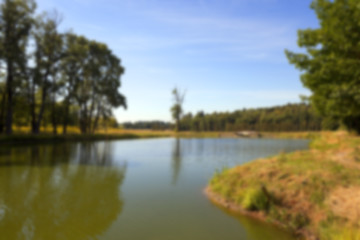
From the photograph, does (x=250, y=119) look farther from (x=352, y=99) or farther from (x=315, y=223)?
(x=315, y=223)

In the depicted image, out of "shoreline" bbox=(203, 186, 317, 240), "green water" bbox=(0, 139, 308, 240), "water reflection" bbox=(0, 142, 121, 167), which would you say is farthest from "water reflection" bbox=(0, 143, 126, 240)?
"shoreline" bbox=(203, 186, 317, 240)

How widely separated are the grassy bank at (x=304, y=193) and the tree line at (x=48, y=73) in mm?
25547

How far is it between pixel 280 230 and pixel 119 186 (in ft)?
22.1

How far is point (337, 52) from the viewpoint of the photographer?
1327 centimetres

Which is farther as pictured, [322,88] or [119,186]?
[322,88]

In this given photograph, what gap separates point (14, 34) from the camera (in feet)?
82.9

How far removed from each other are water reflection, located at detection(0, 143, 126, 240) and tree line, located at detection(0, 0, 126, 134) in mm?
16454

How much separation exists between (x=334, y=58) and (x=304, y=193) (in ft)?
32.3

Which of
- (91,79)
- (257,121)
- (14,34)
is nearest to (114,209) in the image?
(14,34)

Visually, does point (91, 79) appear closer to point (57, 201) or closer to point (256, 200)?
point (57, 201)

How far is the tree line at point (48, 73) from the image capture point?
2502 cm

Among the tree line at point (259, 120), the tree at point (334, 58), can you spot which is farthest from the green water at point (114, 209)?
the tree line at point (259, 120)

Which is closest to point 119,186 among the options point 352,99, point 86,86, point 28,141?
point 352,99

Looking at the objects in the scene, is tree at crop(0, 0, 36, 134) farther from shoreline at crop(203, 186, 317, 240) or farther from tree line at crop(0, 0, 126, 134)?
shoreline at crop(203, 186, 317, 240)
